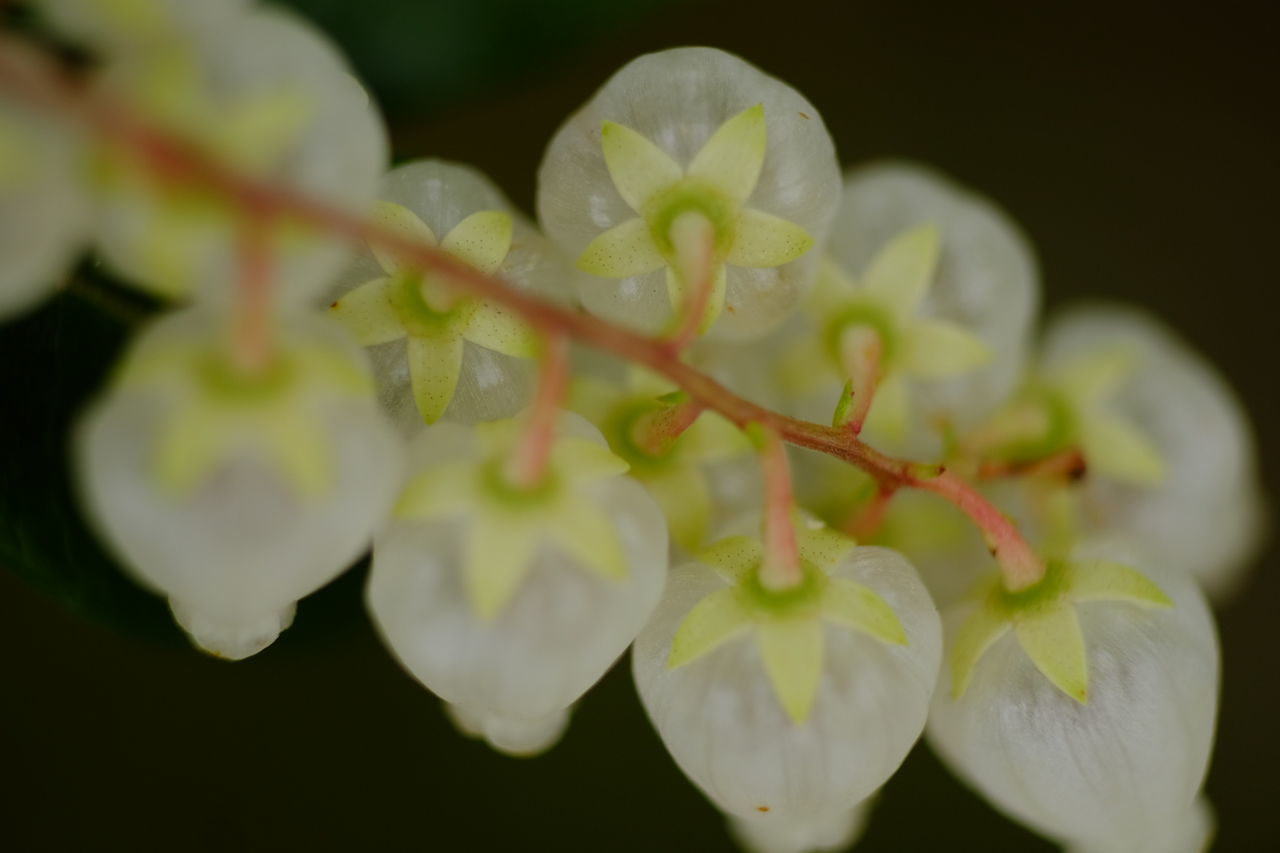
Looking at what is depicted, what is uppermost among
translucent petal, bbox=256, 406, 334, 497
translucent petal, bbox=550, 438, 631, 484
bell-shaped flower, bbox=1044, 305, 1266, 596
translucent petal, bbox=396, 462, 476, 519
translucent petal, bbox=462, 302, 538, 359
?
translucent petal, bbox=256, 406, 334, 497

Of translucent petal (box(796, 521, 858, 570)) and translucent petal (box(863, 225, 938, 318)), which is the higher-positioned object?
translucent petal (box(863, 225, 938, 318))

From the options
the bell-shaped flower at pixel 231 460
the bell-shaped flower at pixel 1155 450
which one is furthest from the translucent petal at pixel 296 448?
the bell-shaped flower at pixel 1155 450

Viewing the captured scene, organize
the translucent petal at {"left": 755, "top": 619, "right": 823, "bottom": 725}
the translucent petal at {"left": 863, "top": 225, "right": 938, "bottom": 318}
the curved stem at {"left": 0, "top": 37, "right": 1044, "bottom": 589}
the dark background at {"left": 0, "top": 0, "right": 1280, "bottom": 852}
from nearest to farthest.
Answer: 1. the curved stem at {"left": 0, "top": 37, "right": 1044, "bottom": 589}
2. the translucent petal at {"left": 755, "top": 619, "right": 823, "bottom": 725}
3. the translucent petal at {"left": 863, "top": 225, "right": 938, "bottom": 318}
4. the dark background at {"left": 0, "top": 0, "right": 1280, "bottom": 852}

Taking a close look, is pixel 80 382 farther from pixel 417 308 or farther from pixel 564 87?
pixel 564 87

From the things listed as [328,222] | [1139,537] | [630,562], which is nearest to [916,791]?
[1139,537]

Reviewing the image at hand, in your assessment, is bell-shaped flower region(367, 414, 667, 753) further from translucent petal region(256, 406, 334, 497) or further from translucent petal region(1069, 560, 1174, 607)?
translucent petal region(1069, 560, 1174, 607)

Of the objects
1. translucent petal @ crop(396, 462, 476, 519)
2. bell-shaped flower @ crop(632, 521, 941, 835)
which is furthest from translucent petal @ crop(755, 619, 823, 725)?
translucent petal @ crop(396, 462, 476, 519)
